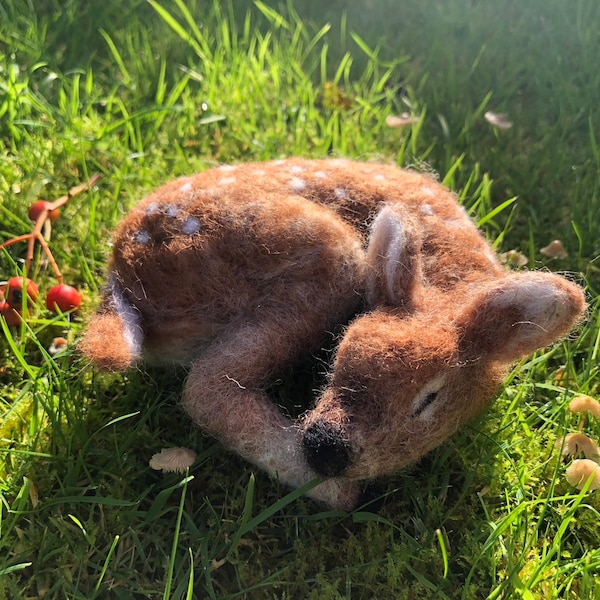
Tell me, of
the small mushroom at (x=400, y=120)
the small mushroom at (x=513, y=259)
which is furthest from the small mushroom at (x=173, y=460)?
the small mushroom at (x=400, y=120)

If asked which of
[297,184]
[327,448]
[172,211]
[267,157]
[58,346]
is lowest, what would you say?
[58,346]

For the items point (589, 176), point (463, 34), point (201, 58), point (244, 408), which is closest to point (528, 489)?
point (244, 408)

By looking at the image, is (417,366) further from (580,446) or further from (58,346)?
(58,346)

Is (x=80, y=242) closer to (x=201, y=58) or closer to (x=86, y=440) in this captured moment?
(x=86, y=440)

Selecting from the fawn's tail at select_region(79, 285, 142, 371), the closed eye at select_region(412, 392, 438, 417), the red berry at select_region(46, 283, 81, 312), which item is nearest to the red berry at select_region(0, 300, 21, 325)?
the red berry at select_region(46, 283, 81, 312)

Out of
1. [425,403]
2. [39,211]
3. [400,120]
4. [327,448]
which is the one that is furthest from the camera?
[400,120]

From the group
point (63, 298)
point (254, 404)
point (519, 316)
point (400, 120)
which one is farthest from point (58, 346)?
point (400, 120)

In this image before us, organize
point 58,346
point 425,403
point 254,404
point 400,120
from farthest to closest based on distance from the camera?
1. point 400,120
2. point 58,346
3. point 254,404
4. point 425,403
